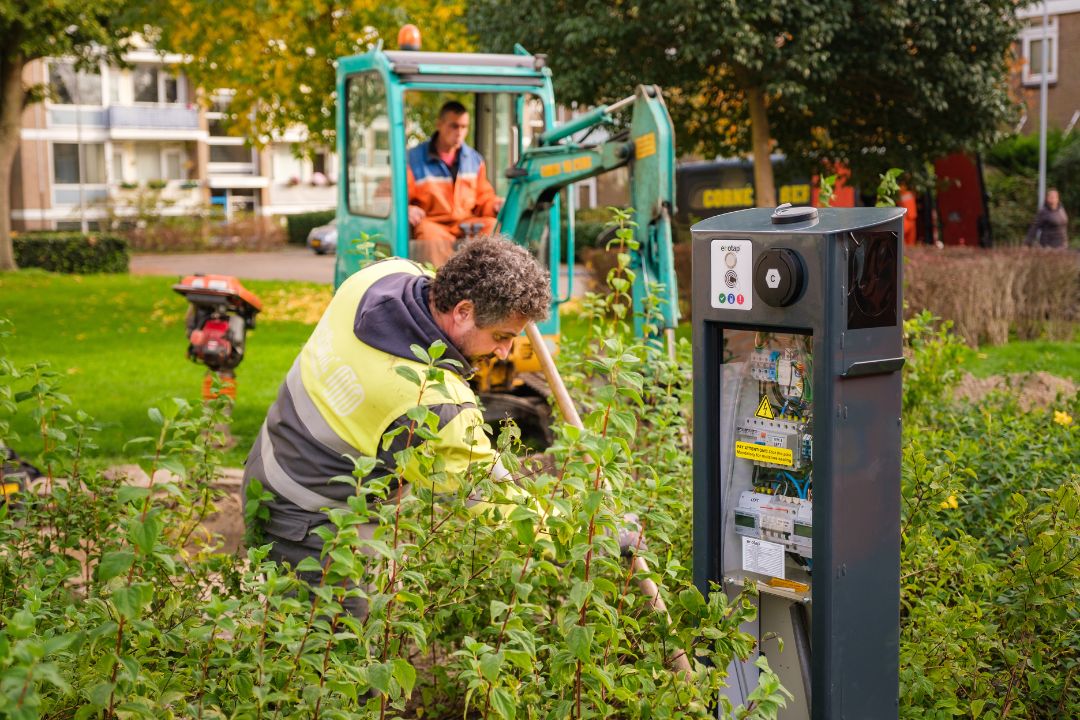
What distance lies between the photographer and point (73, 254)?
95.5ft

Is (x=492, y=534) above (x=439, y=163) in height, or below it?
below

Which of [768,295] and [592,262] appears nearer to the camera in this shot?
[768,295]

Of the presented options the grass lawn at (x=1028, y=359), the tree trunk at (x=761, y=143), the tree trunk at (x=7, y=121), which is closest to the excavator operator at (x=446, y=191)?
the grass lawn at (x=1028, y=359)

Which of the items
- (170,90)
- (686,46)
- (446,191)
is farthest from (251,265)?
(170,90)

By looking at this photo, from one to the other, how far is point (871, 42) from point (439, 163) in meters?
7.52

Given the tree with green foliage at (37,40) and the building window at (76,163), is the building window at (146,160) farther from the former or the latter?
the tree with green foliage at (37,40)

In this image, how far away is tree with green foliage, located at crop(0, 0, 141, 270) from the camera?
1986 cm

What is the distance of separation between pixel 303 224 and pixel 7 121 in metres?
20.8

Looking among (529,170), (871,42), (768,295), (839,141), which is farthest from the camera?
(839,141)

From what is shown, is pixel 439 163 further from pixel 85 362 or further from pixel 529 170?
pixel 85 362

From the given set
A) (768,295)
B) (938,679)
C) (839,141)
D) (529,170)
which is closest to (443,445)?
(768,295)

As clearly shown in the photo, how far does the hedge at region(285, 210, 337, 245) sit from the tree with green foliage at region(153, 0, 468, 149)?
2750 cm

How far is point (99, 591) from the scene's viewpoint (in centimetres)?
317

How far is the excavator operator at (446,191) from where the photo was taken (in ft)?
28.8
